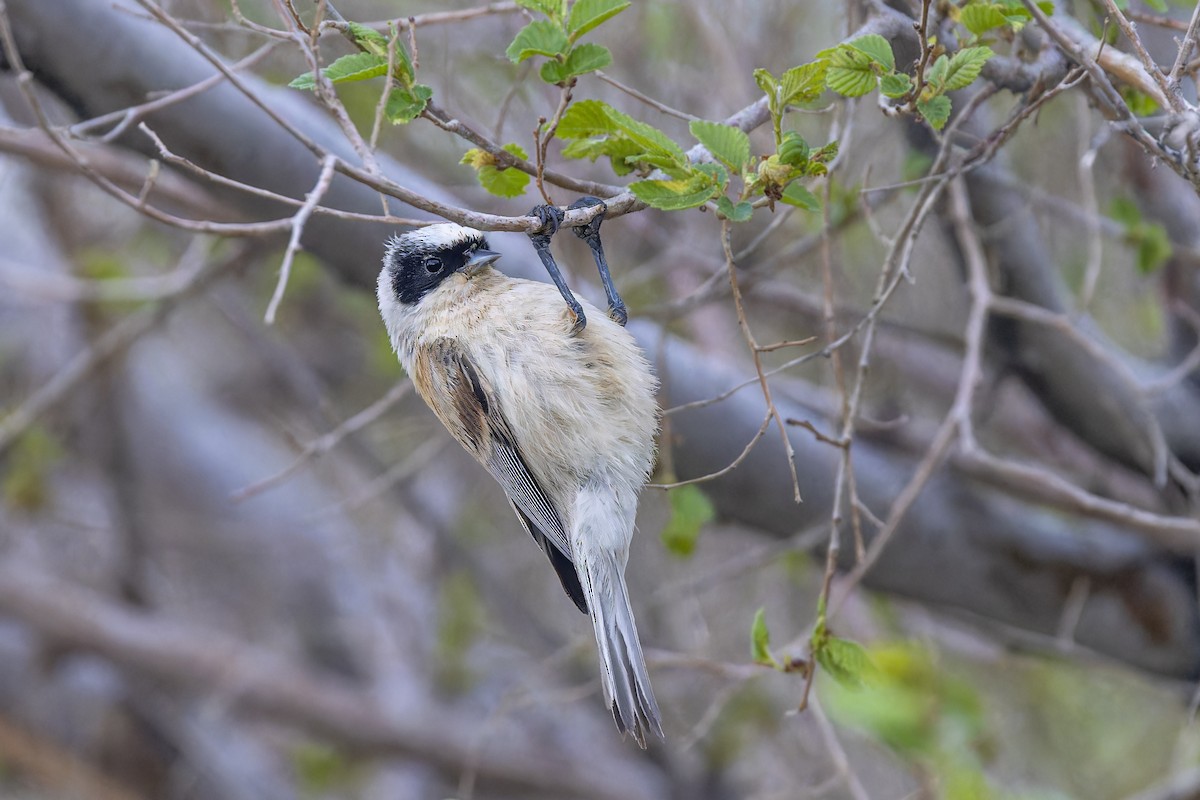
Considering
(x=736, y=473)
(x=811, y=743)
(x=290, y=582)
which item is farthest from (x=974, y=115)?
(x=290, y=582)

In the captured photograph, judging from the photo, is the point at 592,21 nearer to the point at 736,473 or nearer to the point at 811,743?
the point at 736,473

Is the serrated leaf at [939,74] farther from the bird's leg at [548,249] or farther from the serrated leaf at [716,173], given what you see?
the bird's leg at [548,249]

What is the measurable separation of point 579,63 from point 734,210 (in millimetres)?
363

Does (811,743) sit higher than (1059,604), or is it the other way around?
(1059,604)

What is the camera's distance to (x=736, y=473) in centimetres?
338

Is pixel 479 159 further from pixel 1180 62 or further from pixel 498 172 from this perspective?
pixel 1180 62

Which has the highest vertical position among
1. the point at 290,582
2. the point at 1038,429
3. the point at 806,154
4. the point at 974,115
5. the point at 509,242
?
the point at 806,154

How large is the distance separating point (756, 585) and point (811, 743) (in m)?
0.86

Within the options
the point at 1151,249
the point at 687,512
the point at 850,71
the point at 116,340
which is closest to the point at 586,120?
the point at 850,71

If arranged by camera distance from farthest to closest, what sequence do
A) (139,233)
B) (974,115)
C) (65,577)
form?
(65,577) < (139,233) < (974,115)

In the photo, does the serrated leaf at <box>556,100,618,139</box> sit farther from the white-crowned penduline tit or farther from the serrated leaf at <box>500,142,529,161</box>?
the white-crowned penduline tit

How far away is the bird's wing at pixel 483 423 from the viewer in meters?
2.88

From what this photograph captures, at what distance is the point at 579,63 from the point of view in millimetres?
1946

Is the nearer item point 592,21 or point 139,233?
point 592,21
